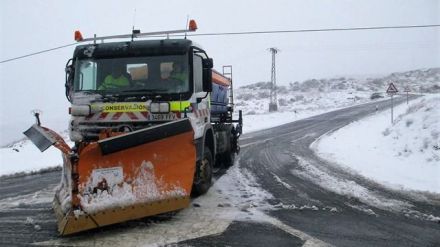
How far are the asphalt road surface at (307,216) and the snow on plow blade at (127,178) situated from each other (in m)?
0.31

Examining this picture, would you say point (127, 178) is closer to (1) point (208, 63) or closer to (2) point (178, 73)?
(2) point (178, 73)

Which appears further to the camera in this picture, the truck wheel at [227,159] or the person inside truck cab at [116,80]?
the truck wheel at [227,159]

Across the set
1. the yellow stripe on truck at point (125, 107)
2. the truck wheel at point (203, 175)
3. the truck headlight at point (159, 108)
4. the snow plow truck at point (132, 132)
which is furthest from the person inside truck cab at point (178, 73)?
the truck wheel at point (203, 175)

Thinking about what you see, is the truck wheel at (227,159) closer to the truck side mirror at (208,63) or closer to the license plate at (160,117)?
the truck side mirror at (208,63)

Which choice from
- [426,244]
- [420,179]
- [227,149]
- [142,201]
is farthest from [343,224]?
[227,149]

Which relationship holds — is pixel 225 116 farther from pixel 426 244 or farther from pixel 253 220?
pixel 426 244

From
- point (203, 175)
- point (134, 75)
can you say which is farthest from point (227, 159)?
point (134, 75)

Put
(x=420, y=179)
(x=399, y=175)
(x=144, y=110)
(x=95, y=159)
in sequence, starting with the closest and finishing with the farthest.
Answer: (x=95, y=159) → (x=144, y=110) → (x=420, y=179) → (x=399, y=175)

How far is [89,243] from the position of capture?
5262mm

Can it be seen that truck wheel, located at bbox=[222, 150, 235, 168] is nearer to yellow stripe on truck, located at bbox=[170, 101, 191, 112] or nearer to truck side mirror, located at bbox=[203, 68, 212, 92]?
truck side mirror, located at bbox=[203, 68, 212, 92]

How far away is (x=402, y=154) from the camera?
1262 cm

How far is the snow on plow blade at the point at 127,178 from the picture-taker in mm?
5434

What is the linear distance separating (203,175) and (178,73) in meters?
1.99

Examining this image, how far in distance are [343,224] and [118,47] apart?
4.64 m
